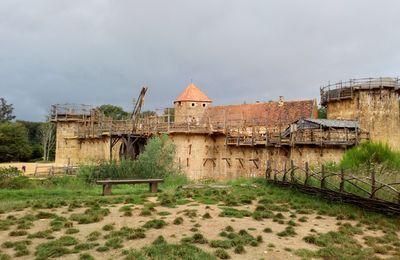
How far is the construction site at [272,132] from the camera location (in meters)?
24.3

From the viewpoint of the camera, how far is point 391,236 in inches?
318

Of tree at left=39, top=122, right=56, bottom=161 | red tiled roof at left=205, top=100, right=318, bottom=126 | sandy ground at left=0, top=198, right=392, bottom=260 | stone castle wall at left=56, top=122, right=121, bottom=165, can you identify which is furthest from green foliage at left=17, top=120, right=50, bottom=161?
sandy ground at left=0, top=198, right=392, bottom=260

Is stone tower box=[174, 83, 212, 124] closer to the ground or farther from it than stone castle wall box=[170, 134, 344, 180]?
farther from it

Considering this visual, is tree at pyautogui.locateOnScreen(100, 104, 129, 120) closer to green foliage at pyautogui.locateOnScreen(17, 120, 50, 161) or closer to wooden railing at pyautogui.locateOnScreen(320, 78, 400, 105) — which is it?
green foliage at pyautogui.locateOnScreen(17, 120, 50, 161)

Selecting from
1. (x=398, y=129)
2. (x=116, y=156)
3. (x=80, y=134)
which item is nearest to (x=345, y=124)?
(x=398, y=129)

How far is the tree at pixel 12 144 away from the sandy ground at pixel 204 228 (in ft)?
151

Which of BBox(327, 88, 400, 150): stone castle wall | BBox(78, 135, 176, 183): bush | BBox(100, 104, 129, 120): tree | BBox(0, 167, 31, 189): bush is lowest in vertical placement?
BBox(0, 167, 31, 189): bush

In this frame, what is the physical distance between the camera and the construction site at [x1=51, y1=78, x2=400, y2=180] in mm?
24266

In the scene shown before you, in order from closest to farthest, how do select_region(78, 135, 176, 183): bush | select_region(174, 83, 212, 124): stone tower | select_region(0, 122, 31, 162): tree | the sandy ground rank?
the sandy ground < select_region(78, 135, 176, 183): bush < select_region(174, 83, 212, 124): stone tower < select_region(0, 122, 31, 162): tree

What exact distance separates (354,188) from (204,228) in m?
5.69

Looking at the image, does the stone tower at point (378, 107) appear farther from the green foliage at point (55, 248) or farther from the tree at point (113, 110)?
the tree at point (113, 110)

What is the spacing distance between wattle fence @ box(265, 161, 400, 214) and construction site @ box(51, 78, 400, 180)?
409 inches

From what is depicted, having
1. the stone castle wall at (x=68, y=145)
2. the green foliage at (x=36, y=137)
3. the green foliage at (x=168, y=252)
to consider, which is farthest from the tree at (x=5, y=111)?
the green foliage at (x=168, y=252)

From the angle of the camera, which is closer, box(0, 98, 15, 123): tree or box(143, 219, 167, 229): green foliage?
box(143, 219, 167, 229): green foliage
